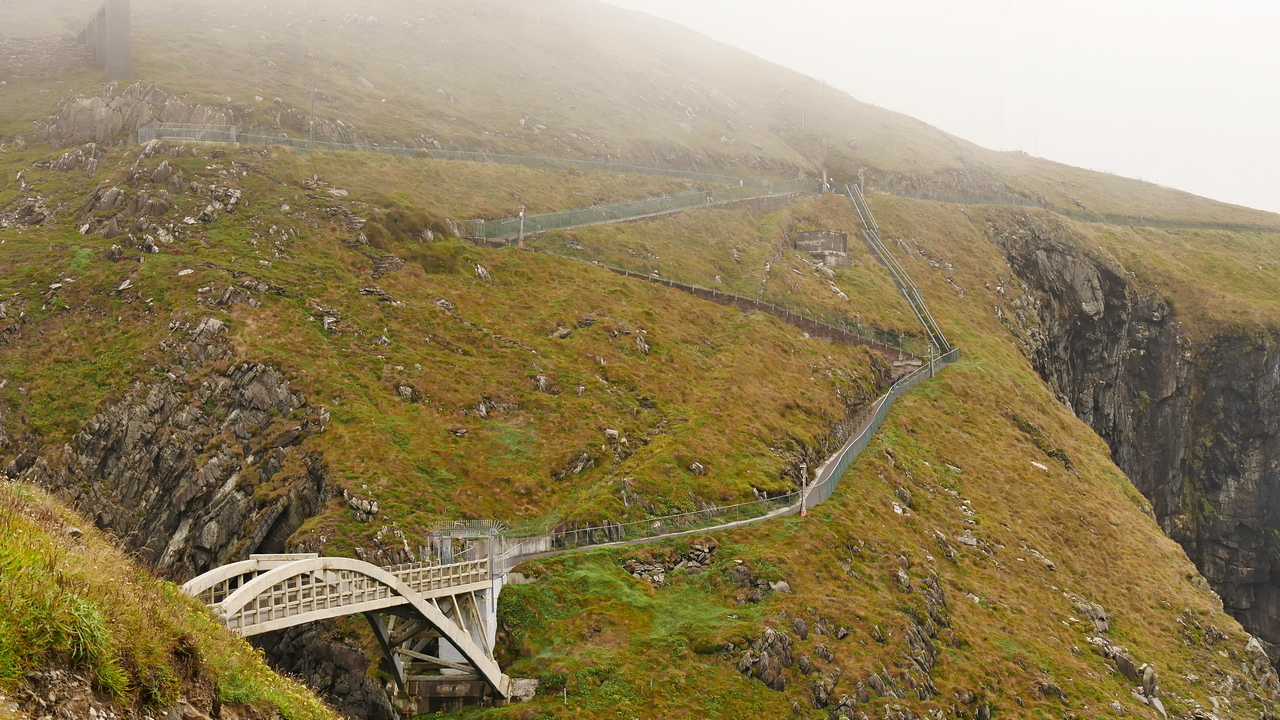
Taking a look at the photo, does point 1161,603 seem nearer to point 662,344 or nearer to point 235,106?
point 662,344

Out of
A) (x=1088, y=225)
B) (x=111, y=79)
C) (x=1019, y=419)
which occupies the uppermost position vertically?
(x=1088, y=225)

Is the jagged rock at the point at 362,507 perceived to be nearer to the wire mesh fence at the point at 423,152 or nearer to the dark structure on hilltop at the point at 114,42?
the wire mesh fence at the point at 423,152

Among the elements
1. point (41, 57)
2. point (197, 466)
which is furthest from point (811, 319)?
point (41, 57)

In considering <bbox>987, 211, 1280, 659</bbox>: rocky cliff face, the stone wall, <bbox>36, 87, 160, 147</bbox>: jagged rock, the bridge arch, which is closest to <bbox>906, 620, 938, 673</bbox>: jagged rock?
the bridge arch

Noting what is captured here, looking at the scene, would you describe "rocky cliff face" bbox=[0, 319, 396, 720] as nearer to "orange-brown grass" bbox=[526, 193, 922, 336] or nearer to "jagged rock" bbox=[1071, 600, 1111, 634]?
"orange-brown grass" bbox=[526, 193, 922, 336]

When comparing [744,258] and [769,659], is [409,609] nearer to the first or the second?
[769,659]

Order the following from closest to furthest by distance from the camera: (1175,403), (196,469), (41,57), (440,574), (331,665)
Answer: (440,574)
(331,665)
(196,469)
(41,57)
(1175,403)

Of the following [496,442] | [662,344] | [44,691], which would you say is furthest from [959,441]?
[44,691]
